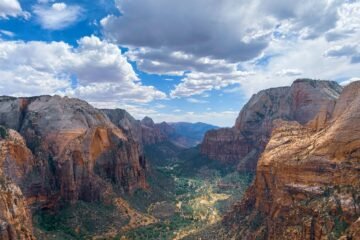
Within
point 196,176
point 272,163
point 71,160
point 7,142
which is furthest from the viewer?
point 196,176

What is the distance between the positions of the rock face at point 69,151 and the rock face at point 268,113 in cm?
5897

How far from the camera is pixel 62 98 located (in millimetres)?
129000

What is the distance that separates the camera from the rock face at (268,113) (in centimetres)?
15338

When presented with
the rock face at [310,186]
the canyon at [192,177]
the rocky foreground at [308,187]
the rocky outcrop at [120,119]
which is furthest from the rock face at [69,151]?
the rock face at [310,186]

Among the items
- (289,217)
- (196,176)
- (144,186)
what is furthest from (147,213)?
(196,176)

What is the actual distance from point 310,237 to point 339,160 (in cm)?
1065

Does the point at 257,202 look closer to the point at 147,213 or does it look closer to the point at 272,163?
the point at 272,163

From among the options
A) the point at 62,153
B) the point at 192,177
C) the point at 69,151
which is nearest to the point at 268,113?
the point at 192,177

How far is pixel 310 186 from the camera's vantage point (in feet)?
175

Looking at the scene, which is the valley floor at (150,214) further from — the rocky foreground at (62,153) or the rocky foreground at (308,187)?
the rocky foreground at (308,187)

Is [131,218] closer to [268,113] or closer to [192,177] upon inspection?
[192,177]

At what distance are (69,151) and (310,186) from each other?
6711 cm

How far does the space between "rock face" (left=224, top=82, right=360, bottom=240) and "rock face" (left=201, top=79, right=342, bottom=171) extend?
82044 mm

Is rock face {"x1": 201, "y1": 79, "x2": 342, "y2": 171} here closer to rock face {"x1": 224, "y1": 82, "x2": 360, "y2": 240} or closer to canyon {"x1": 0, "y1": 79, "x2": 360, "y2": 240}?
canyon {"x1": 0, "y1": 79, "x2": 360, "y2": 240}
